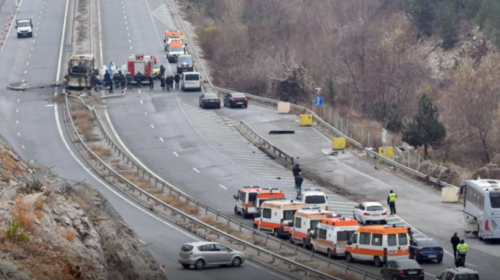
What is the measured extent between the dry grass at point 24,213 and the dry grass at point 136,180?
25.6 metres

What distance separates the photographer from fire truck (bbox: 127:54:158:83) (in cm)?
8387

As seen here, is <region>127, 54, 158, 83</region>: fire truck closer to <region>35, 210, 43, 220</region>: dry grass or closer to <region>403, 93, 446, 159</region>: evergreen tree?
<region>403, 93, 446, 159</region>: evergreen tree

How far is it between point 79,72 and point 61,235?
5561 cm

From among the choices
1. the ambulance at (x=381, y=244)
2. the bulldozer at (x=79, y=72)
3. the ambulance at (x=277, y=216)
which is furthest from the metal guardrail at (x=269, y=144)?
the ambulance at (x=381, y=244)

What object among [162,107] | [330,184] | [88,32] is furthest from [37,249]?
[88,32]

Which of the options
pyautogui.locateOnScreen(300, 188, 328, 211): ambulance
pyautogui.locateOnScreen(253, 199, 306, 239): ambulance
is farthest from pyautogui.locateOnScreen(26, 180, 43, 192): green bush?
pyautogui.locateOnScreen(300, 188, 328, 211): ambulance

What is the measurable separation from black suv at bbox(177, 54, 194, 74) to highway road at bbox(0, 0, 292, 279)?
10910mm

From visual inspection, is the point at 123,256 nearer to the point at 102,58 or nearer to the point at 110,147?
the point at 110,147

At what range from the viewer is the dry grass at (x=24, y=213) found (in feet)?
89.6

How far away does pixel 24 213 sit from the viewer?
27.8m

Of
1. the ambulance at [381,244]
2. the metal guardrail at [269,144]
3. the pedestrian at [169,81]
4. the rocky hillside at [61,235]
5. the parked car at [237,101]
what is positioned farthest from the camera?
the pedestrian at [169,81]

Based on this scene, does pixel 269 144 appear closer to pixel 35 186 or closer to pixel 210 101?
pixel 210 101

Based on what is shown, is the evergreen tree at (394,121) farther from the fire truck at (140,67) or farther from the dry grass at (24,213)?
the dry grass at (24,213)

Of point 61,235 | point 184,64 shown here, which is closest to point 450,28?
point 184,64
